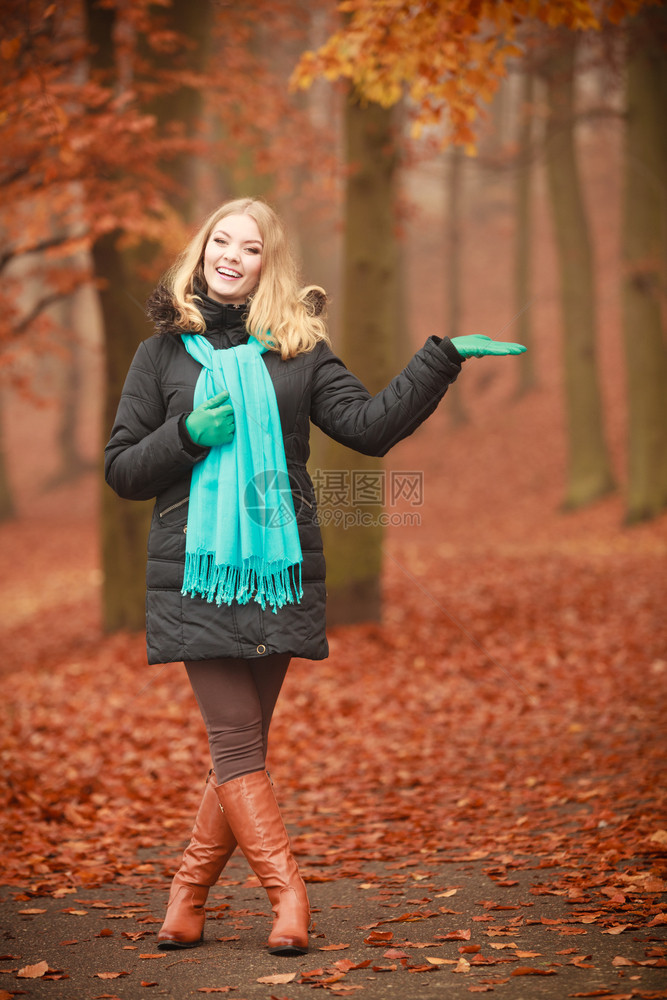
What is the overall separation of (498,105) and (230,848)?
26236 mm

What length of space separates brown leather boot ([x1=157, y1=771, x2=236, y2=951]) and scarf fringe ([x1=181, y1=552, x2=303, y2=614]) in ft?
2.03

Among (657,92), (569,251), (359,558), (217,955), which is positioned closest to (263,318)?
(217,955)

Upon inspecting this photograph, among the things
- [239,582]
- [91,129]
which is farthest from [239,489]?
[91,129]

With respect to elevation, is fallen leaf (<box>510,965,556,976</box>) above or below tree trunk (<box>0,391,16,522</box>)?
below

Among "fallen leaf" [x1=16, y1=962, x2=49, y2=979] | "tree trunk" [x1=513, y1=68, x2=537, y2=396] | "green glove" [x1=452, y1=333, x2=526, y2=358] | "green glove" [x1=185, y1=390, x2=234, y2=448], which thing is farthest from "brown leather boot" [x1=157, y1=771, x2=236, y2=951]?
"tree trunk" [x1=513, y1=68, x2=537, y2=396]

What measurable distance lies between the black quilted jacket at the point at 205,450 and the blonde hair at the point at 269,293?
6 centimetres

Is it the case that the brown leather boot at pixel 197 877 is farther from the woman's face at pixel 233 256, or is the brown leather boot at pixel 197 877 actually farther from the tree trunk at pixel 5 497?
the tree trunk at pixel 5 497

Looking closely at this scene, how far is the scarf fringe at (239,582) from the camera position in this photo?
3.05 meters

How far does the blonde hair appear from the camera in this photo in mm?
3176

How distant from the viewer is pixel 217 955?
3102 mm


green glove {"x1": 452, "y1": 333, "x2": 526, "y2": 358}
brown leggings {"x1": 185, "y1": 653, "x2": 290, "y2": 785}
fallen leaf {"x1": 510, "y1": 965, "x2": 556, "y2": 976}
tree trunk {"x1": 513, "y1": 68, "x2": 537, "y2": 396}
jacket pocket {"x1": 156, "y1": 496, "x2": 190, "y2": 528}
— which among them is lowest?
fallen leaf {"x1": 510, "y1": 965, "x2": 556, "y2": 976}

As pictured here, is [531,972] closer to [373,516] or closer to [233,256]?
[233,256]

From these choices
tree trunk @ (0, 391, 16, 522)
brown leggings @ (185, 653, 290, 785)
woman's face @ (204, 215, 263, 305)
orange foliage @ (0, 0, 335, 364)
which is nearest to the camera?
brown leggings @ (185, 653, 290, 785)

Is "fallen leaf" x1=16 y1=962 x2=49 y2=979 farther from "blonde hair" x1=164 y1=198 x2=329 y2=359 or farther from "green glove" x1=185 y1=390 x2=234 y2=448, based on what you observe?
"blonde hair" x1=164 y1=198 x2=329 y2=359
